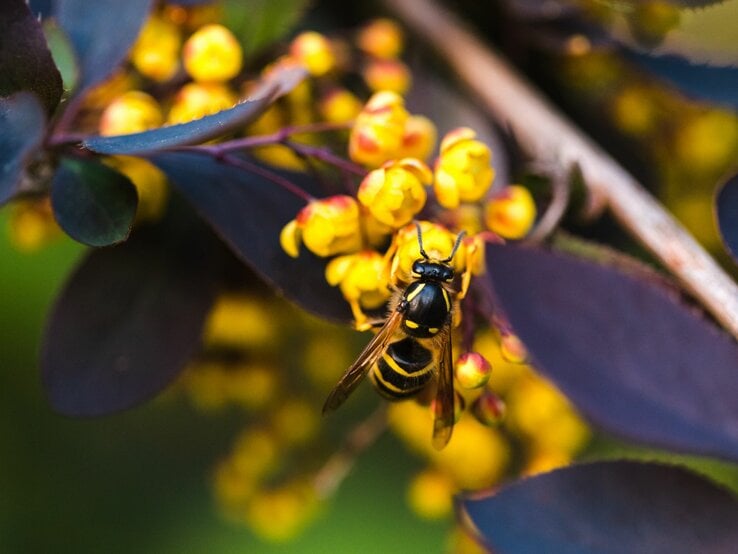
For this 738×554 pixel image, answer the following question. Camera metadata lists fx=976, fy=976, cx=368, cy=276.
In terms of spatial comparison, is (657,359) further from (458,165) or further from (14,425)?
(14,425)

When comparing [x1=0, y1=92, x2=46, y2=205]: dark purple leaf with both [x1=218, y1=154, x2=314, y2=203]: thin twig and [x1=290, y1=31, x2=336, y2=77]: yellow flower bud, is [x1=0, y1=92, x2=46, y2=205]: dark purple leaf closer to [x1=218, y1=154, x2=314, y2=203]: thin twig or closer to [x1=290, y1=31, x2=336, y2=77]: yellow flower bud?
[x1=218, y1=154, x2=314, y2=203]: thin twig

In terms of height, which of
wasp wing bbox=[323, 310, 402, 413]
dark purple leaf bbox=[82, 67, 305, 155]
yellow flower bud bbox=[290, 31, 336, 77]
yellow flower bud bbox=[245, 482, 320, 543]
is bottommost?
yellow flower bud bbox=[245, 482, 320, 543]

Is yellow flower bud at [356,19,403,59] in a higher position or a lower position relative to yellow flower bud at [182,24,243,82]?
lower

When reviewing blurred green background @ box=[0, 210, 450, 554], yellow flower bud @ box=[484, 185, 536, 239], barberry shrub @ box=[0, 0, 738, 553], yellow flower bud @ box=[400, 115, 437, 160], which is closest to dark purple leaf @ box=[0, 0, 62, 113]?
barberry shrub @ box=[0, 0, 738, 553]

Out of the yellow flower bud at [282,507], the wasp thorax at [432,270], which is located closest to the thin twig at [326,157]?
the wasp thorax at [432,270]

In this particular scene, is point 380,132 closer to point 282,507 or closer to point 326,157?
point 326,157

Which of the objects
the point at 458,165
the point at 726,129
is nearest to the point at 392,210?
the point at 458,165

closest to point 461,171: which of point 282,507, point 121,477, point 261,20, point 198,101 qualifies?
point 198,101
